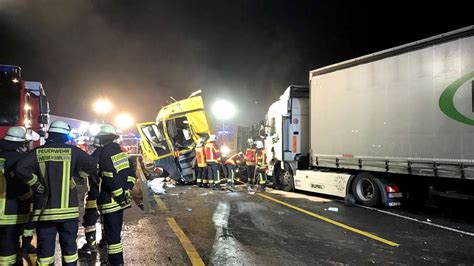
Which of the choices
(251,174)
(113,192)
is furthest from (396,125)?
(251,174)

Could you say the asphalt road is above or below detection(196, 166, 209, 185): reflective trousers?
below

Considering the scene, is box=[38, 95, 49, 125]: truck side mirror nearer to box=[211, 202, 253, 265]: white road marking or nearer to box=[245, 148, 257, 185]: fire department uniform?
box=[211, 202, 253, 265]: white road marking

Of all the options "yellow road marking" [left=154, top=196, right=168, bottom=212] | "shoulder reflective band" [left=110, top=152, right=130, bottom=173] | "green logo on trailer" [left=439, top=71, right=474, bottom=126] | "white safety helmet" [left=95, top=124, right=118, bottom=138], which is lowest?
"yellow road marking" [left=154, top=196, right=168, bottom=212]

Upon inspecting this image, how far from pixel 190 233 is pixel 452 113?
520 centimetres

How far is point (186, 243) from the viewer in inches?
215

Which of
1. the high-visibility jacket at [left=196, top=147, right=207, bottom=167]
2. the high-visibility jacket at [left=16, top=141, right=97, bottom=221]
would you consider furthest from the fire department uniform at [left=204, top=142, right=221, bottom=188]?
the high-visibility jacket at [left=16, top=141, right=97, bottom=221]

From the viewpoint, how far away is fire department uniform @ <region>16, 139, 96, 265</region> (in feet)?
11.8

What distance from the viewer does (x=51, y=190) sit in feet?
11.9

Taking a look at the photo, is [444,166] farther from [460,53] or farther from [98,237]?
[98,237]

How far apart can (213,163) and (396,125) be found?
583 cm

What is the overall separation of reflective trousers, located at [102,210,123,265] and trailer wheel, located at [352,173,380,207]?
6005 millimetres

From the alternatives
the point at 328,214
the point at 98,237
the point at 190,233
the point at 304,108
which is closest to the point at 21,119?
the point at 98,237

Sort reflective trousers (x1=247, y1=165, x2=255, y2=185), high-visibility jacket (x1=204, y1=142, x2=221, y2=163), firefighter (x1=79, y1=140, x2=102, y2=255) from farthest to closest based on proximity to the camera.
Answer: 1. reflective trousers (x1=247, y1=165, x2=255, y2=185)
2. high-visibility jacket (x1=204, y1=142, x2=221, y2=163)
3. firefighter (x1=79, y1=140, x2=102, y2=255)

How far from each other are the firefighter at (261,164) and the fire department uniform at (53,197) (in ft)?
28.0
